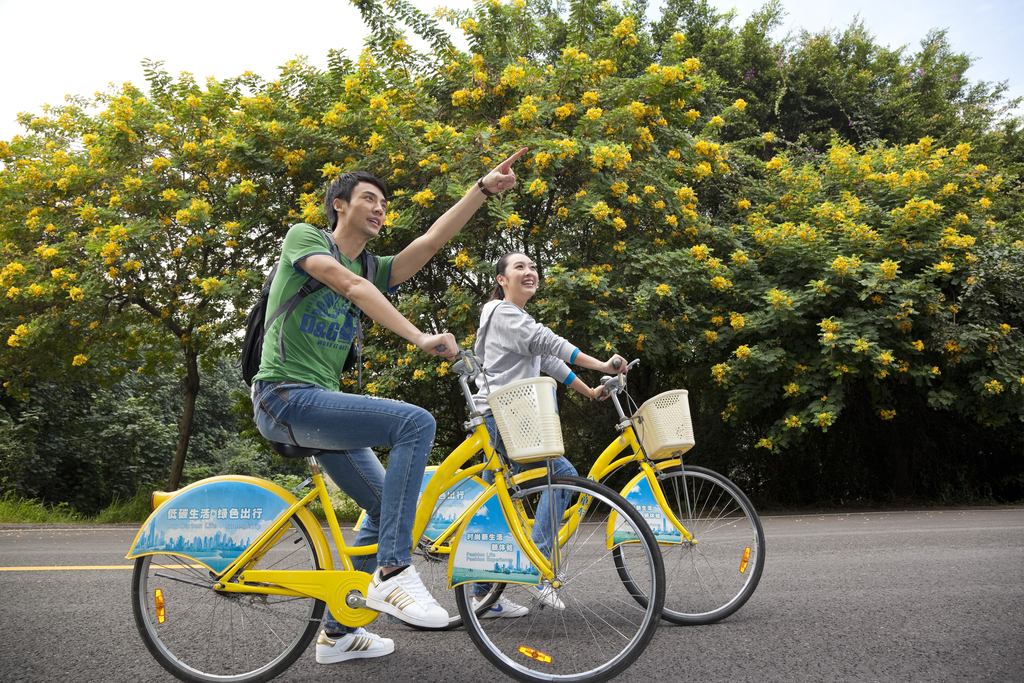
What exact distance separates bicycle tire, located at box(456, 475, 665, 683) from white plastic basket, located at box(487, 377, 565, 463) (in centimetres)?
23

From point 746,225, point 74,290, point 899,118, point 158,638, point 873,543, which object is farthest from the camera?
point 899,118

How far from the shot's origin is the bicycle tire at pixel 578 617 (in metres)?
2.56

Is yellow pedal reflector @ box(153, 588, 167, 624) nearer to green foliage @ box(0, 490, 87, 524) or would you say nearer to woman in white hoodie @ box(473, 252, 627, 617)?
woman in white hoodie @ box(473, 252, 627, 617)

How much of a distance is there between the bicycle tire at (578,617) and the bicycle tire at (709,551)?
53 centimetres

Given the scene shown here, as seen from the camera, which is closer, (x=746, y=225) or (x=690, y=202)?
(x=690, y=202)

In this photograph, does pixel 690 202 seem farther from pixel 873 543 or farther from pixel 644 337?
pixel 873 543

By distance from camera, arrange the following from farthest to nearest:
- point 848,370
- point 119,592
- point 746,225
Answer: point 746,225, point 848,370, point 119,592

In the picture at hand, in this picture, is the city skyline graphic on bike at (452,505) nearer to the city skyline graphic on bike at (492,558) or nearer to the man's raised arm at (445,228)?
the city skyline graphic on bike at (492,558)

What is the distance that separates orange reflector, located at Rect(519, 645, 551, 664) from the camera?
2590mm

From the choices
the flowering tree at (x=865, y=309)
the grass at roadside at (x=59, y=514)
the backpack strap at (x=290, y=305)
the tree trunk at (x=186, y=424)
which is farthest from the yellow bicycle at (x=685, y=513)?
the tree trunk at (x=186, y=424)

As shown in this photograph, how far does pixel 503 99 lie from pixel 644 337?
3.65 m

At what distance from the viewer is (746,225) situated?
9234mm


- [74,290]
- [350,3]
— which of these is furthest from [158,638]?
[350,3]

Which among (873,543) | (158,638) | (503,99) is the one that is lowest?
(873,543)
